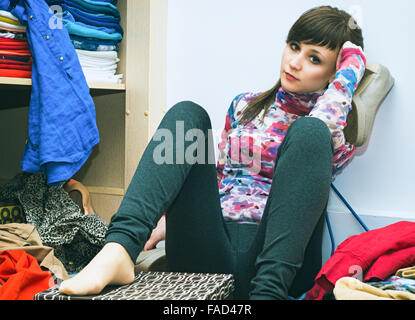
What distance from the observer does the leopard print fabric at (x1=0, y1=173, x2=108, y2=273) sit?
48.9 inches

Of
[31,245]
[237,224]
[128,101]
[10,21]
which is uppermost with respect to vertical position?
[10,21]

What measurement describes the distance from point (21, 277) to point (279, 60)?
0.96 meters

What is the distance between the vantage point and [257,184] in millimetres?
1126

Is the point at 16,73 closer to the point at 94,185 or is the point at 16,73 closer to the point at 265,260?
the point at 94,185

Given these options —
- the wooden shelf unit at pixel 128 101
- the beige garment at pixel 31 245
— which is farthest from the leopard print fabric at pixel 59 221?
the wooden shelf unit at pixel 128 101

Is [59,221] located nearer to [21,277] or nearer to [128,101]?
[21,277]

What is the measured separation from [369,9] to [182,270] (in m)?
0.87

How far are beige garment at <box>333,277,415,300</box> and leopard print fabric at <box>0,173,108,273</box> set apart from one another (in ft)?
2.35

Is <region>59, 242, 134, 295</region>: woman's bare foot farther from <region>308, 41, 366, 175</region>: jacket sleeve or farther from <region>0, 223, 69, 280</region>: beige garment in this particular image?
<region>308, 41, 366, 175</region>: jacket sleeve

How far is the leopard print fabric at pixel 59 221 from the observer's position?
1241 mm

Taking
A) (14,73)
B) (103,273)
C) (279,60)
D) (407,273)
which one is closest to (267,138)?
(279,60)

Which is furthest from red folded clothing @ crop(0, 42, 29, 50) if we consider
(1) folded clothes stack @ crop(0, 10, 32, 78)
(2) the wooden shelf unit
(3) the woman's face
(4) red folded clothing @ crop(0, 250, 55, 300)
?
(3) the woman's face

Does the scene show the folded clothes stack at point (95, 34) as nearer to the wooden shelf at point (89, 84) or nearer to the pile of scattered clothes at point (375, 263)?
the wooden shelf at point (89, 84)

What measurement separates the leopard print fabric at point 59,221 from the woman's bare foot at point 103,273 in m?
0.49
